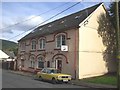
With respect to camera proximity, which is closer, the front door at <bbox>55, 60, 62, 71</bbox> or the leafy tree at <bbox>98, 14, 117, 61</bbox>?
the front door at <bbox>55, 60, 62, 71</bbox>

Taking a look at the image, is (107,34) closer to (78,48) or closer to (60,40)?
(78,48)

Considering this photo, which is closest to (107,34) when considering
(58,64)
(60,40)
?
(60,40)

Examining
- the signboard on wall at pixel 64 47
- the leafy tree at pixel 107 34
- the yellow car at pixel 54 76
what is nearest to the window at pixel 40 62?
the signboard on wall at pixel 64 47

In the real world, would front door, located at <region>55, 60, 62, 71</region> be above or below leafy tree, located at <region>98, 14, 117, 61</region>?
below

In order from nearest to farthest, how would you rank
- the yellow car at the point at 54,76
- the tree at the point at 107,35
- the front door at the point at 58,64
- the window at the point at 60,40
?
the yellow car at the point at 54,76 → the window at the point at 60,40 → the front door at the point at 58,64 → the tree at the point at 107,35

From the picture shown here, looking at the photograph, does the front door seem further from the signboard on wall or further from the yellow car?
the yellow car

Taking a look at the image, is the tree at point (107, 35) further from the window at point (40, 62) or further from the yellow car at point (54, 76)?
the window at point (40, 62)

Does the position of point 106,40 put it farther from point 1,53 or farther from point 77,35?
A: point 1,53

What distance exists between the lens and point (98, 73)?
30.6m

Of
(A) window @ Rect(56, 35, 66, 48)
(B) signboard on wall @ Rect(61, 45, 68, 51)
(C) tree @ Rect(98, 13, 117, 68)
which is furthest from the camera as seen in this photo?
(C) tree @ Rect(98, 13, 117, 68)

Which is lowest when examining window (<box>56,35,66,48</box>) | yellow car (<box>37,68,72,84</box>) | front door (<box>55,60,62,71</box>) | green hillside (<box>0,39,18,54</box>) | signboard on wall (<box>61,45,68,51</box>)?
yellow car (<box>37,68,72,84</box>)

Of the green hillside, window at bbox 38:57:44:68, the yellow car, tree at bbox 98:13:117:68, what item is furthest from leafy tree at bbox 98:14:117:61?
the green hillside

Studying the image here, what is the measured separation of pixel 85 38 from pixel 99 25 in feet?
11.9

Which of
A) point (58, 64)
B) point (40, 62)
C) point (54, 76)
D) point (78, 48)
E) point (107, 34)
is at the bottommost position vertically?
point (54, 76)
